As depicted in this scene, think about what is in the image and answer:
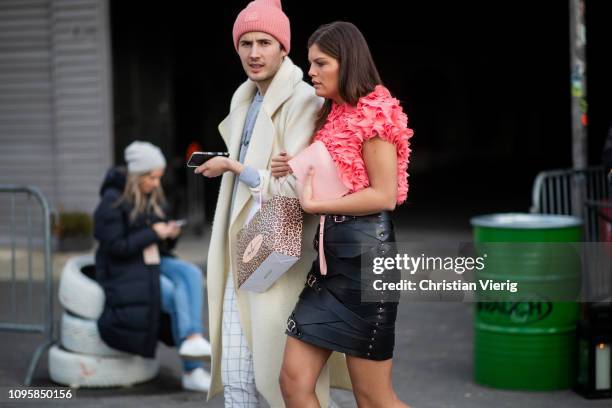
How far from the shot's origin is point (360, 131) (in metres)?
3.69

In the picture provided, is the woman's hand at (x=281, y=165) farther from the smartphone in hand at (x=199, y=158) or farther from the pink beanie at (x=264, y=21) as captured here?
the pink beanie at (x=264, y=21)

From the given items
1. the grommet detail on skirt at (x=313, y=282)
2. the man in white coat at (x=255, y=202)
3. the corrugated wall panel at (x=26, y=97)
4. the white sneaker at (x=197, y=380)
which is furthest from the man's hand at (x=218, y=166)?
the corrugated wall panel at (x=26, y=97)

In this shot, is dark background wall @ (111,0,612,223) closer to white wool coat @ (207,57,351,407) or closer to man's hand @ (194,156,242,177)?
white wool coat @ (207,57,351,407)

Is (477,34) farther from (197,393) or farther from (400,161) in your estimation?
(400,161)

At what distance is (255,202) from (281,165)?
217 mm

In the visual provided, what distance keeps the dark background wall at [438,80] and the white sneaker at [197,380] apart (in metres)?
6.36

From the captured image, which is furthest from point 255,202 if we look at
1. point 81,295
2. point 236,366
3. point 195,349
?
point 81,295

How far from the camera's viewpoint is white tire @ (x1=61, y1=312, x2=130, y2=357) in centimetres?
597

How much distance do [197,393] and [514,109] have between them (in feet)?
84.6

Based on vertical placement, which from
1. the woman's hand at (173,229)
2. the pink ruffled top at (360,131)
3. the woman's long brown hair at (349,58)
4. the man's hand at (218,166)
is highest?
the woman's long brown hair at (349,58)

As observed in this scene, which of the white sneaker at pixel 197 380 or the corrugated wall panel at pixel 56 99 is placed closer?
the white sneaker at pixel 197 380

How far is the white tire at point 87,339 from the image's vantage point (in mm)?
5969

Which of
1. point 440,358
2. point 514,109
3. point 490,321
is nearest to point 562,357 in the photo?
point 490,321

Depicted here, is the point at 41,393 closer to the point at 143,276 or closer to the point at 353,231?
the point at 143,276
